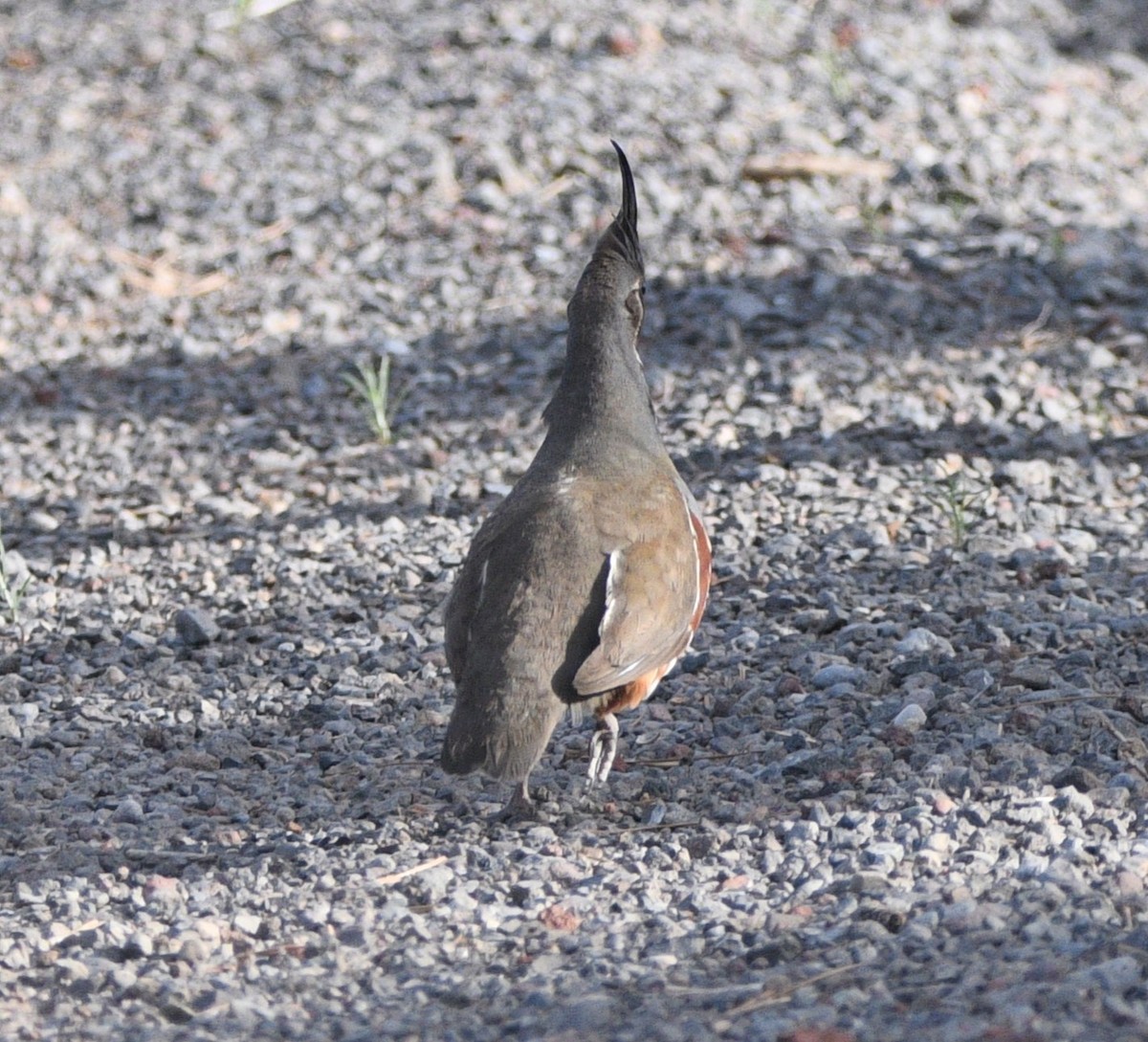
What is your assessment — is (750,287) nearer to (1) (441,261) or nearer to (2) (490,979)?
(1) (441,261)

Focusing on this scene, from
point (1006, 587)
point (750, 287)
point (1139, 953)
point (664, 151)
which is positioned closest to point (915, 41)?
point (664, 151)

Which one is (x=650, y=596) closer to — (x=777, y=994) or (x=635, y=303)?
(x=635, y=303)

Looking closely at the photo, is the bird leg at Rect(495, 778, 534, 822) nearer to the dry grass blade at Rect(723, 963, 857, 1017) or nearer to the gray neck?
the gray neck

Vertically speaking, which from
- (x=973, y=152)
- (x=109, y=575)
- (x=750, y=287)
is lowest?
(x=109, y=575)

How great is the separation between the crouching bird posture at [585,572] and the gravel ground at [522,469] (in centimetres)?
39

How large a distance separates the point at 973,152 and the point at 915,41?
5.04ft

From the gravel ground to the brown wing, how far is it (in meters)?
0.47

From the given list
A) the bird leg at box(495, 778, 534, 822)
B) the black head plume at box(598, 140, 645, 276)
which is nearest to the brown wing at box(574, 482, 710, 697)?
the bird leg at box(495, 778, 534, 822)

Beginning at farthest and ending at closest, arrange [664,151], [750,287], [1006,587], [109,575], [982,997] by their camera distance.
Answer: [664,151]
[750,287]
[109,575]
[1006,587]
[982,997]

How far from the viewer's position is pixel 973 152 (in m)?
9.71

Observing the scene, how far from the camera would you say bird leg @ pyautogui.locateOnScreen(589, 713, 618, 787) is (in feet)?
15.9

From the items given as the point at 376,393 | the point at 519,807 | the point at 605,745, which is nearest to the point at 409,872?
the point at 519,807

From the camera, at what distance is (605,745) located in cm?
495

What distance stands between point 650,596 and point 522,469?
8.75 feet
